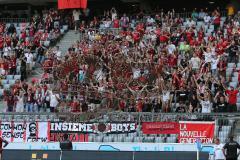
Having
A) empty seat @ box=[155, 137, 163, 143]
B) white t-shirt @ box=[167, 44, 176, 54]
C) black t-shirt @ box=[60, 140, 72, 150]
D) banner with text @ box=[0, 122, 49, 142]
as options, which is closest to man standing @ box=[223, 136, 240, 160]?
empty seat @ box=[155, 137, 163, 143]

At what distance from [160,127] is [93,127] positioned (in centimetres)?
285

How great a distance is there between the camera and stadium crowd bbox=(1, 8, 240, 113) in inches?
1077

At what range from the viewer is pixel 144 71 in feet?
95.1

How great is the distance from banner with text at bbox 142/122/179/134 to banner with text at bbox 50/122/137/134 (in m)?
0.56

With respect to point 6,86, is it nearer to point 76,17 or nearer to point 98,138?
point 76,17

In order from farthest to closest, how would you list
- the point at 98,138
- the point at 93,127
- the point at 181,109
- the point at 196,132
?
1. the point at 181,109
2. the point at 93,127
3. the point at 98,138
4. the point at 196,132

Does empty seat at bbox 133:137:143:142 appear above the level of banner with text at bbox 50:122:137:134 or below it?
below

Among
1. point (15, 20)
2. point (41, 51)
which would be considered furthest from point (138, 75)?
point (15, 20)

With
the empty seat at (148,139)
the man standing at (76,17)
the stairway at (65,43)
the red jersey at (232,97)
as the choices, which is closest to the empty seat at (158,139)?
the empty seat at (148,139)

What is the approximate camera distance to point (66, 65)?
30.4 metres

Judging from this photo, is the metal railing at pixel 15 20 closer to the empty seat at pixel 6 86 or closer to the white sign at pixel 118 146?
the empty seat at pixel 6 86

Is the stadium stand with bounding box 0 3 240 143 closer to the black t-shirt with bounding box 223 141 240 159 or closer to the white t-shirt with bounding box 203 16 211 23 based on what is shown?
the white t-shirt with bounding box 203 16 211 23

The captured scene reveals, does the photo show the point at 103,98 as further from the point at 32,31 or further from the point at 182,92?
the point at 32,31

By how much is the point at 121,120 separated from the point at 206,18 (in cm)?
1063
